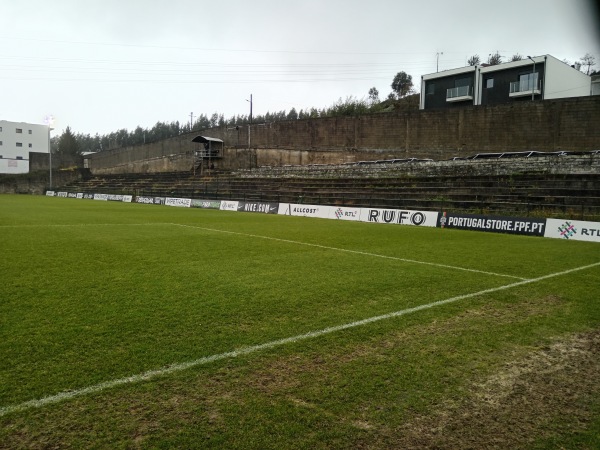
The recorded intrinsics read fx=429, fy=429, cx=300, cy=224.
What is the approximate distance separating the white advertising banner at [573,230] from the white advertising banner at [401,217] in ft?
15.1

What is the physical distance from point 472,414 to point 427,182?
79.3 feet

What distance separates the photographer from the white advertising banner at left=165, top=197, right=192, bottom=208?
33406 millimetres

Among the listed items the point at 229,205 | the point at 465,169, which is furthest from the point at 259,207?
the point at 465,169

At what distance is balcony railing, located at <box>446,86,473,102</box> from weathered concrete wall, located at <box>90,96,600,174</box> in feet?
61.7

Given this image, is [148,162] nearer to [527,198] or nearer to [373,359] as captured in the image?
[527,198]

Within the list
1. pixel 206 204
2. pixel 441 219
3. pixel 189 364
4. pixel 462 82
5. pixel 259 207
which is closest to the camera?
Result: pixel 189 364

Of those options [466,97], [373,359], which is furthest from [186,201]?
[466,97]

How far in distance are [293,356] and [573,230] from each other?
561 inches

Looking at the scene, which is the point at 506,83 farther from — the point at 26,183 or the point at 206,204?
the point at 26,183

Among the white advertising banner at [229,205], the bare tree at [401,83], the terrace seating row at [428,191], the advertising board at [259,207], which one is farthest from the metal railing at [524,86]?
the bare tree at [401,83]

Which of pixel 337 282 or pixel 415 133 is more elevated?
pixel 415 133

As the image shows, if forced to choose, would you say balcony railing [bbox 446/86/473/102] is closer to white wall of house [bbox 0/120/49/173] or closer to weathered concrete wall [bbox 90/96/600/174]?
weathered concrete wall [bbox 90/96/600/174]

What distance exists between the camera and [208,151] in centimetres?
4697

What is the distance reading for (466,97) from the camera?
50125 millimetres
